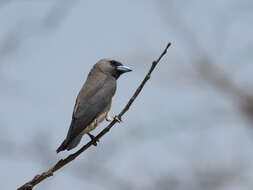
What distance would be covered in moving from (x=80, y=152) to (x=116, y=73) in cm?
321

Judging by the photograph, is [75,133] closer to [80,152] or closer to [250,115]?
[80,152]

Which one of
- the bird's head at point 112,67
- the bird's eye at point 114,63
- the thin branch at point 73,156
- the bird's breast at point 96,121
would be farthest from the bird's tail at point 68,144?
the bird's eye at point 114,63

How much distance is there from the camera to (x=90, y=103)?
6555 mm

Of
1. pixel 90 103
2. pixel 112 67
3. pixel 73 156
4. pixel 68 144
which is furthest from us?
pixel 112 67

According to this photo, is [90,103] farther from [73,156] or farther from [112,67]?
[73,156]

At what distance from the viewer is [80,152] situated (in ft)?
14.2

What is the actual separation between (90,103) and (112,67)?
108 centimetres

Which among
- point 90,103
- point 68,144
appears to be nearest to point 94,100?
point 90,103

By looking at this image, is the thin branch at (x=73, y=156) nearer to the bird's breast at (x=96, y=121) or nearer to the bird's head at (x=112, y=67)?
the bird's breast at (x=96, y=121)

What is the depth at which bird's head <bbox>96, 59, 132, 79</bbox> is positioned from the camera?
743 cm

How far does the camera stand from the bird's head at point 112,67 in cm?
743

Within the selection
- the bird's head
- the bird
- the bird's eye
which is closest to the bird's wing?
the bird

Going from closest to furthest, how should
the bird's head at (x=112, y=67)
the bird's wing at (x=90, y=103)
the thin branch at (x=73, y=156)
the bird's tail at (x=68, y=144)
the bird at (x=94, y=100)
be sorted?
the thin branch at (x=73, y=156), the bird's tail at (x=68, y=144), the bird at (x=94, y=100), the bird's wing at (x=90, y=103), the bird's head at (x=112, y=67)

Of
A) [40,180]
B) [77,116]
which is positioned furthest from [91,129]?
[40,180]
